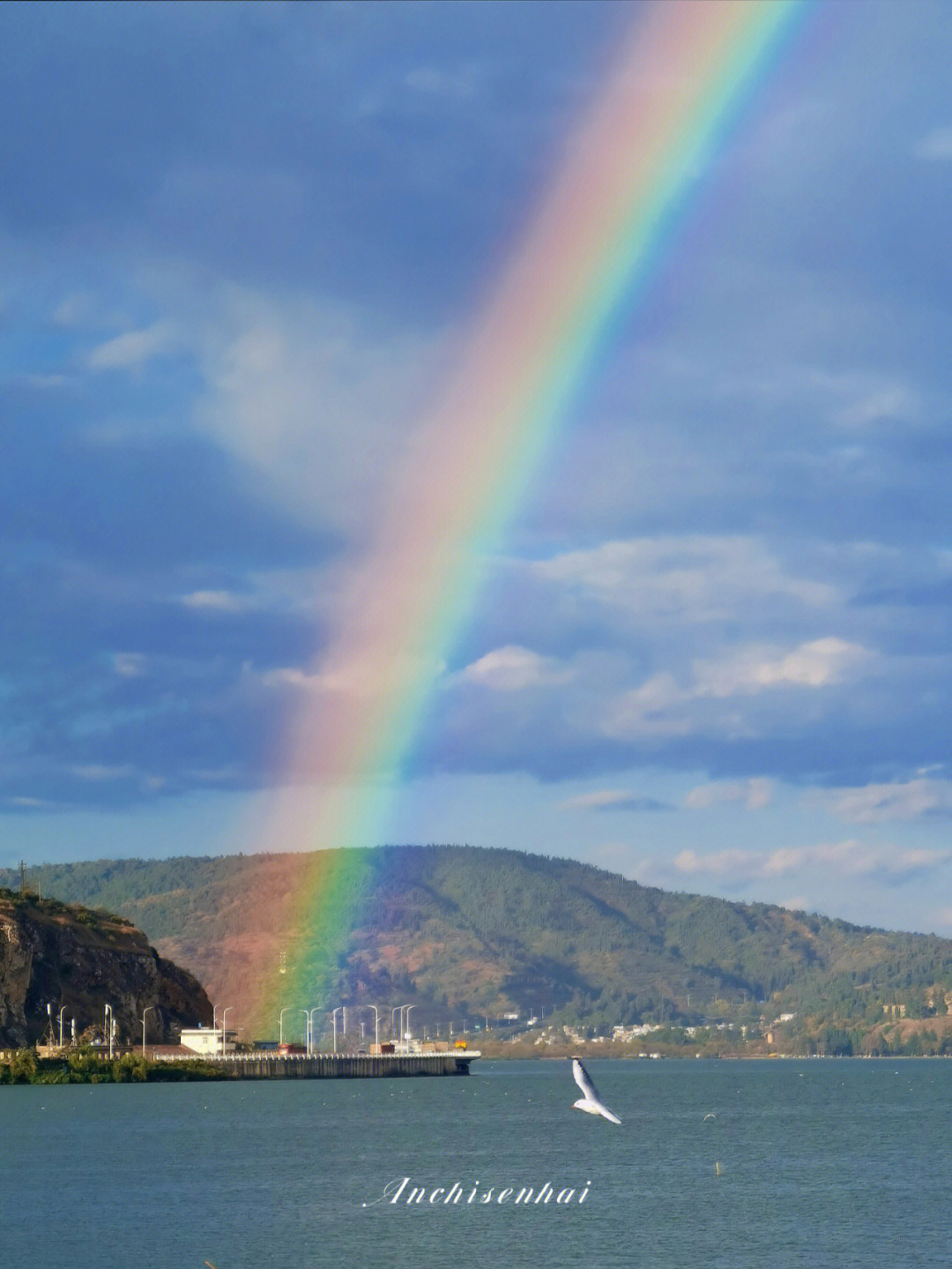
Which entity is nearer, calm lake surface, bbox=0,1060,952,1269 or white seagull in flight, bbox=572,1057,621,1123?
white seagull in flight, bbox=572,1057,621,1123

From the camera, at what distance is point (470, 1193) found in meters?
101

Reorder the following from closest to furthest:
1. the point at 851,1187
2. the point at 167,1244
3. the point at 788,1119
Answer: the point at 167,1244 → the point at 851,1187 → the point at 788,1119

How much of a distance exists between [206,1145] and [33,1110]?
58.9 m

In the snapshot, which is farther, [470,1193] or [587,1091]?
[470,1193]

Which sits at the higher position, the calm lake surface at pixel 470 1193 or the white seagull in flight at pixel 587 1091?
the white seagull in flight at pixel 587 1091

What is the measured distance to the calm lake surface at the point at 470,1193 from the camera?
7869 cm

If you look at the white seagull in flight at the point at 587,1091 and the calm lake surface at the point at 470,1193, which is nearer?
the white seagull in flight at the point at 587,1091

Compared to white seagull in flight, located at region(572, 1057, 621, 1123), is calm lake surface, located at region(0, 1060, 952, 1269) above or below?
below

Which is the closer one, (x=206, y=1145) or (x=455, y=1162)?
(x=455, y=1162)

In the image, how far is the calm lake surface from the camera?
78.7 m

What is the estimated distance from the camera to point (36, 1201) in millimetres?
99125

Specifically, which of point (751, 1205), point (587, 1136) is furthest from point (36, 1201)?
point (587, 1136)

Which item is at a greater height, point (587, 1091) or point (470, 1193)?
point (587, 1091)

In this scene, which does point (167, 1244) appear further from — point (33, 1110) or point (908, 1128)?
point (33, 1110)
